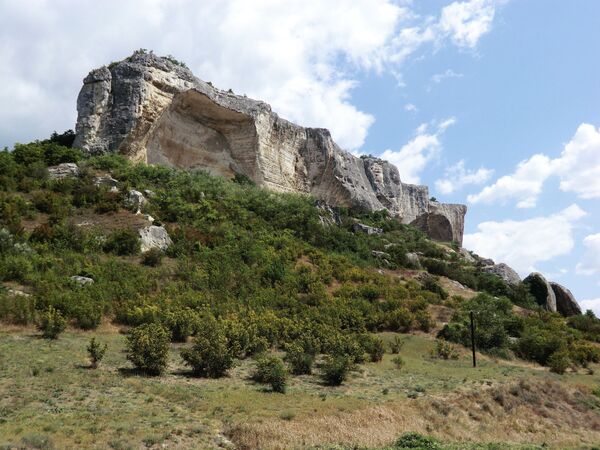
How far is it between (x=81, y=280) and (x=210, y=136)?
21.4 meters

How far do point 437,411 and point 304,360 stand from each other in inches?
152

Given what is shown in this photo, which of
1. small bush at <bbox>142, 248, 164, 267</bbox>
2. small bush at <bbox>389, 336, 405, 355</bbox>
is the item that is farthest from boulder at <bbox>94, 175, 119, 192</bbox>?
small bush at <bbox>389, 336, 405, 355</bbox>

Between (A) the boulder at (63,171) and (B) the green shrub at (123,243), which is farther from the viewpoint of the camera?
(A) the boulder at (63,171)

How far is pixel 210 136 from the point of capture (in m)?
38.8

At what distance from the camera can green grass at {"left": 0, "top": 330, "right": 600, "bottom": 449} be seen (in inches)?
327

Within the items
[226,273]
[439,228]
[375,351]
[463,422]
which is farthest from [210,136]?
[439,228]

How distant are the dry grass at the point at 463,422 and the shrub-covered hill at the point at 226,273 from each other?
3.74 meters

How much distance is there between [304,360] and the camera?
14.7m

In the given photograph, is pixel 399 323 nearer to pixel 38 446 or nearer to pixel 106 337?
pixel 106 337

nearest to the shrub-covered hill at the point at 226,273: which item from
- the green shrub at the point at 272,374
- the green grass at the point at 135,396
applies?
the green grass at the point at 135,396

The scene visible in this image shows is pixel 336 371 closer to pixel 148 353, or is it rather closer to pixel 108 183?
pixel 148 353

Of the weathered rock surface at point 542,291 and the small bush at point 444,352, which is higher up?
the weathered rock surface at point 542,291

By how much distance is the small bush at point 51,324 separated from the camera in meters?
14.6

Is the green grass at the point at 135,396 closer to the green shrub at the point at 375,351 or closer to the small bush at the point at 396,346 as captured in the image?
the green shrub at the point at 375,351
